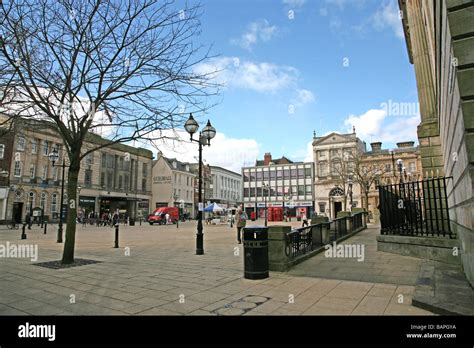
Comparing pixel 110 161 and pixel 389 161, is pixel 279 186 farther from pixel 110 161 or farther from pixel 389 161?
pixel 110 161

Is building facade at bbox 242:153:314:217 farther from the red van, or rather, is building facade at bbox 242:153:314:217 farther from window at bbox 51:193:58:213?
window at bbox 51:193:58:213

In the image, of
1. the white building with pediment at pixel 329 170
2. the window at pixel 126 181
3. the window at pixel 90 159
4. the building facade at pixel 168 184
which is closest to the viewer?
the window at pixel 90 159

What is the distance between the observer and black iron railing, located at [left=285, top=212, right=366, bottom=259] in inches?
347

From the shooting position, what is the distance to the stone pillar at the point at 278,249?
26.2 ft

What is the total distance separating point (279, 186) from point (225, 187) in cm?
1635

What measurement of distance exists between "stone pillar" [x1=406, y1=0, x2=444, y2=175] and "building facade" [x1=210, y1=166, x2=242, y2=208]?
66.7 metres

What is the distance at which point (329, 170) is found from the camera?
6612 centimetres

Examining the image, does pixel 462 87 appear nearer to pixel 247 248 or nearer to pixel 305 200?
pixel 247 248

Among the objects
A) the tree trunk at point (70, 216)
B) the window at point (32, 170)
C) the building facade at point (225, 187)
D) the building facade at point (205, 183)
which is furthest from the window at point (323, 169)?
the tree trunk at point (70, 216)

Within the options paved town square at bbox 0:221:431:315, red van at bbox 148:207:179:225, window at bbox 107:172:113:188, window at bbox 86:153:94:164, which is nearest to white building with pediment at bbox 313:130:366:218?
red van at bbox 148:207:179:225

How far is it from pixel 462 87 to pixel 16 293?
8.83 metres

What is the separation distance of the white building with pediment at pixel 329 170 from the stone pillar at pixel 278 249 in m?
57.0

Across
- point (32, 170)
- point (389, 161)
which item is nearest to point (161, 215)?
point (32, 170)

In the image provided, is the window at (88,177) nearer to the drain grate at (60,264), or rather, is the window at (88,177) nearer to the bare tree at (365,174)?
the bare tree at (365,174)
